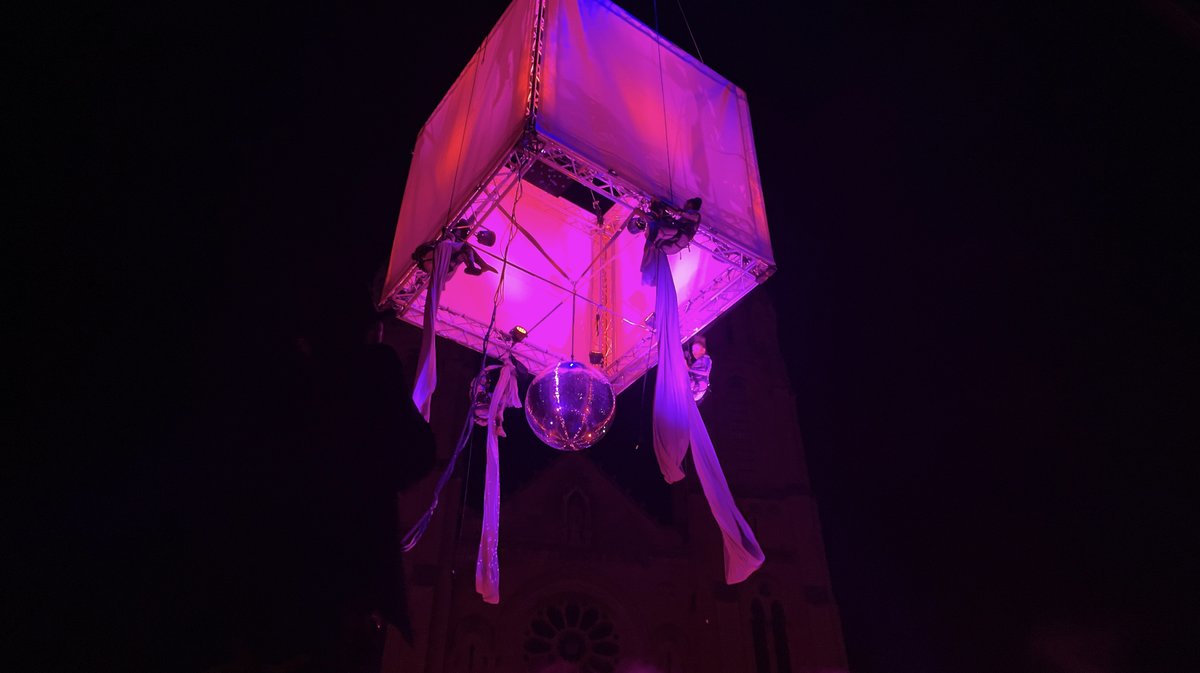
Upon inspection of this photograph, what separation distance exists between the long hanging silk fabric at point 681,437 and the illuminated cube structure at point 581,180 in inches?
24.4

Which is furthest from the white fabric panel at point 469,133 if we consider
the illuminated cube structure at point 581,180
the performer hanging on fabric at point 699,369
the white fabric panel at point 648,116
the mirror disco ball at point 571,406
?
the performer hanging on fabric at point 699,369

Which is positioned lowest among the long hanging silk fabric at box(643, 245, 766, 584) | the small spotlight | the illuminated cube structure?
the long hanging silk fabric at box(643, 245, 766, 584)

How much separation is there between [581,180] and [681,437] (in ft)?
6.14

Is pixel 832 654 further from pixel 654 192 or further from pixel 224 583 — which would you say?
pixel 224 583

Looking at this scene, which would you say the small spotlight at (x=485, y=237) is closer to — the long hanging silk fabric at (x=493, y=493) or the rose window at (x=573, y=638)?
the long hanging silk fabric at (x=493, y=493)

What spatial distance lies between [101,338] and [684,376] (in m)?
3.43

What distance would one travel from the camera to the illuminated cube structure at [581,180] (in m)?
4.16

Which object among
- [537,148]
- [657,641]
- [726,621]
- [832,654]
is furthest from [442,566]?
[537,148]

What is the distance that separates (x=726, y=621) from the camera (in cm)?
1611

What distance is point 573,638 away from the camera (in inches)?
569

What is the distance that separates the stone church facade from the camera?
1383 cm

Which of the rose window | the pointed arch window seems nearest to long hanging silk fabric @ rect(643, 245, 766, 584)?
the rose window

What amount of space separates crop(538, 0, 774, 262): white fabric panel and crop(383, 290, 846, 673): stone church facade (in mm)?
11127

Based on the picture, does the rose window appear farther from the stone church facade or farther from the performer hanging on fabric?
Result: the performer hanging on fabric
